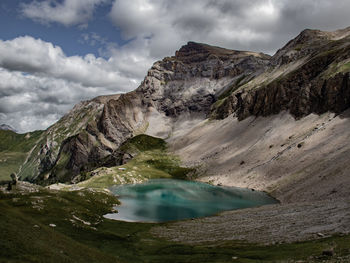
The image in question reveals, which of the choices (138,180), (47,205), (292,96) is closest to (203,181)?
(138,180)

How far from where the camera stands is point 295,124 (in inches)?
6216

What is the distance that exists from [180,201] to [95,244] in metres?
62.3

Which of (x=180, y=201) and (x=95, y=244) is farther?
(x=180, y=201)

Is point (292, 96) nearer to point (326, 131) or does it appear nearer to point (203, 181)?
point (326, 131)

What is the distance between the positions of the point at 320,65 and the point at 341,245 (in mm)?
179271

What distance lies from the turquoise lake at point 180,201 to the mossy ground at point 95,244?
623 inches

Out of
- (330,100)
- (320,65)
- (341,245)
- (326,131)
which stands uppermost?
(320,65)

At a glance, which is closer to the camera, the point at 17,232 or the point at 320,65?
the point at 17,232

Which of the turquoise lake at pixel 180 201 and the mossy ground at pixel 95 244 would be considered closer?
the mossy ground at pixel 95 244

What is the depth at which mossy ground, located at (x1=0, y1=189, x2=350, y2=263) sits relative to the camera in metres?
28.7

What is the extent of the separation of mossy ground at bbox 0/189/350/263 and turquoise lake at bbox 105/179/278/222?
15830 mm

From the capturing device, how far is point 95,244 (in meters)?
47.2

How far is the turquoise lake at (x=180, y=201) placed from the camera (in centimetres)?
8494

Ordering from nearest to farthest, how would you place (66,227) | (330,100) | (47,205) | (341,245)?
(341,245)
(66,227)
(47,205)
(330,100)
